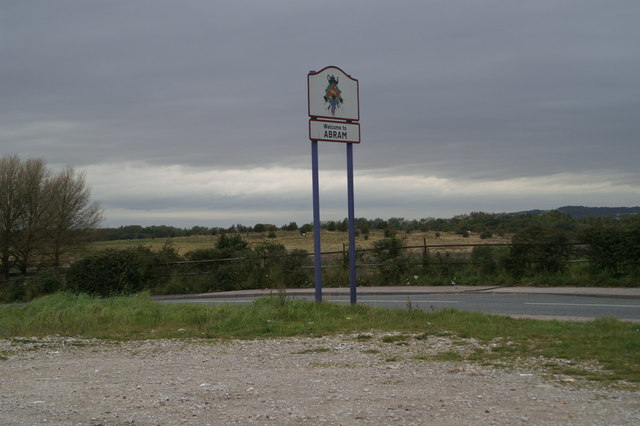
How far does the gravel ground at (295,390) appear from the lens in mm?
5691

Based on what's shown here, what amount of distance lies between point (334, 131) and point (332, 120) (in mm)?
255

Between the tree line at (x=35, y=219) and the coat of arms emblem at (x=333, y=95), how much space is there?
33127 mm

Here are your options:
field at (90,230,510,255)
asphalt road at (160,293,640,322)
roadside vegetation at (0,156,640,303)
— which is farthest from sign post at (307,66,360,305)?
field at (90,230,510,255)

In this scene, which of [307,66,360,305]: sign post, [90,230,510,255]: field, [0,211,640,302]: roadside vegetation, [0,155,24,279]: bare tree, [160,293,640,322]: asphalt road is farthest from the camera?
[0,155,24,279]: bare tree

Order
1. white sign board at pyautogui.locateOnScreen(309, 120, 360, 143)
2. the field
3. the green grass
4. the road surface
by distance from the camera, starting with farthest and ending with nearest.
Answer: the field < white sign board at pyautogui.locateOnScreen(309, 120, 360, 143) < the road surface < the green grass

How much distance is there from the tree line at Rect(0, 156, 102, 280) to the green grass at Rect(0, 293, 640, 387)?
27.3 meters

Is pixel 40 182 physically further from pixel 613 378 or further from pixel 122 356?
pixel 613 378

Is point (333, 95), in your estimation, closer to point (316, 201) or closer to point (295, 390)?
point (316, 201)

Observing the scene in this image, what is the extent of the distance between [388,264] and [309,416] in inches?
799

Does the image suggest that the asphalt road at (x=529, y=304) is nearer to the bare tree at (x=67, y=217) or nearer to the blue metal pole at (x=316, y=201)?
the blue metal pole at (x=316, y=201)

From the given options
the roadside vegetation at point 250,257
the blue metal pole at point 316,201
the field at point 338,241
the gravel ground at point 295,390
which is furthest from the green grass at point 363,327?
the field at point 338,241

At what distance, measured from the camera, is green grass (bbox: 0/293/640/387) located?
793 cm

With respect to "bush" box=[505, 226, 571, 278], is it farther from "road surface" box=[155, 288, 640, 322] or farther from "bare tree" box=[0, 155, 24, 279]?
"bare tree" box=[0, 155, 24, 279]

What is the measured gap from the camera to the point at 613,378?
6719 mm
